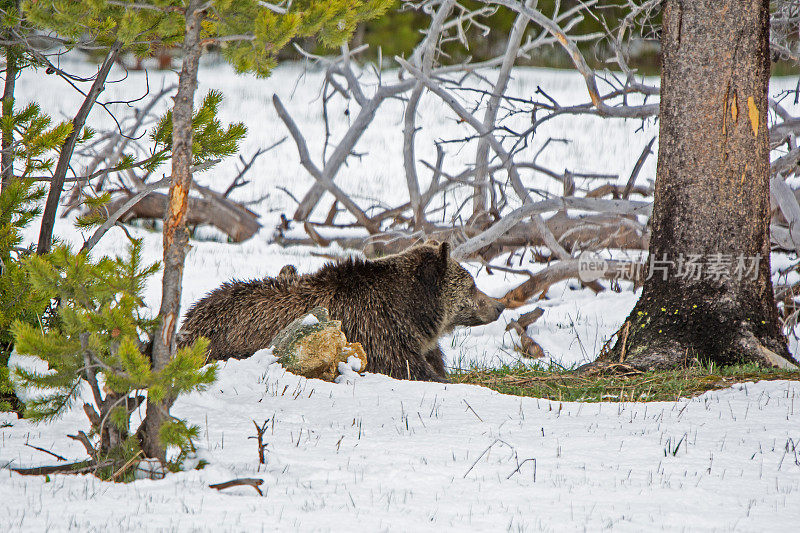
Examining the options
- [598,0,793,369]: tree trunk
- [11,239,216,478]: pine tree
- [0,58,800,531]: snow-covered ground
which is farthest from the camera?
[598,0,793,369]: tree trunk

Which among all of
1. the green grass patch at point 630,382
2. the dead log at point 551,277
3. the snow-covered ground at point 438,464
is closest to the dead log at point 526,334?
the dead log at point 551,277

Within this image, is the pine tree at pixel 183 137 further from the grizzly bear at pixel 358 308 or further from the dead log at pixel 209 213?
the dead log at pixel 209 213

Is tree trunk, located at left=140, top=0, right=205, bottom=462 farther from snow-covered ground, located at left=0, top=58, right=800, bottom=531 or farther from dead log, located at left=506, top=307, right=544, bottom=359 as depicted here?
dead log, located at left=506, top=307, right=544, bottom=359

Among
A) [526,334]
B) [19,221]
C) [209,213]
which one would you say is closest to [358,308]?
[19,221]

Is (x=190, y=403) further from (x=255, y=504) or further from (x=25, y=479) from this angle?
(x=255, y=504)

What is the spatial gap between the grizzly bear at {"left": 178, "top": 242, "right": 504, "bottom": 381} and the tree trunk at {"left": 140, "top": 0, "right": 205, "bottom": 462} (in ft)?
8.98

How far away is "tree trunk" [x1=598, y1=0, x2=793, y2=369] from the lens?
20.2ft

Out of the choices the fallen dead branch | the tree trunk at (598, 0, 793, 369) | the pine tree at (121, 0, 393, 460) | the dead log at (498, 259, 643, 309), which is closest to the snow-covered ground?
the fallen dead branch

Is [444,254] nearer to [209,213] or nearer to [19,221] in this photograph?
[19,221]

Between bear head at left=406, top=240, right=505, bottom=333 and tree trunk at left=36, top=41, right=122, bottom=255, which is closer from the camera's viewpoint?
tree trunk at left=36, top=41, right=122, bottom=255

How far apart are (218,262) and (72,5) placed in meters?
8.31

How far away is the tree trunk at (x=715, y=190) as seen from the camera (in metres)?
6.17

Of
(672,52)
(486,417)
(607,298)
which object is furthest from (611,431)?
(607,298)

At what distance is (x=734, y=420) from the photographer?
15.4 feet
